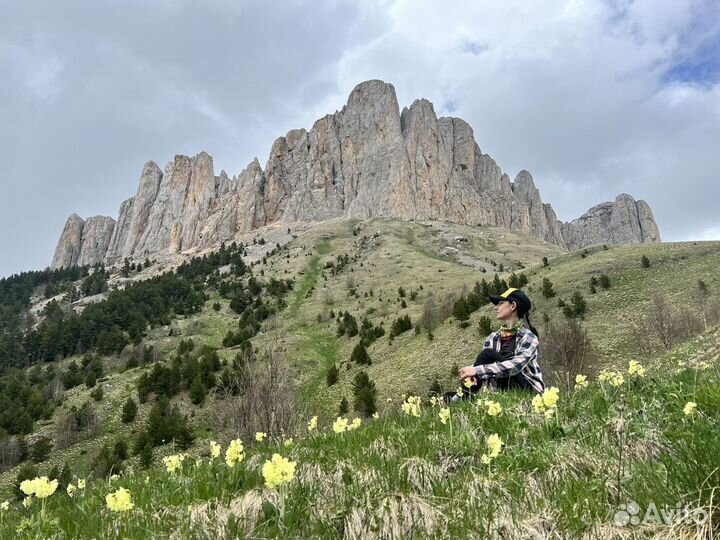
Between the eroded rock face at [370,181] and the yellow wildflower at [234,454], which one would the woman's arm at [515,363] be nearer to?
the yellow wildflower at [234,454]

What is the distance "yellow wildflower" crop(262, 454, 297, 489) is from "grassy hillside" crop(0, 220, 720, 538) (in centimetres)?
34

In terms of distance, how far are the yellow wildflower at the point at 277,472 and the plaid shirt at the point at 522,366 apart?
15.0 feet

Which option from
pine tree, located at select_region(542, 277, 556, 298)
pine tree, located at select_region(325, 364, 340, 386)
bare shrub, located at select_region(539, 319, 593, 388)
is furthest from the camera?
pine tree, located at select_region(542, 277, 556, 298)

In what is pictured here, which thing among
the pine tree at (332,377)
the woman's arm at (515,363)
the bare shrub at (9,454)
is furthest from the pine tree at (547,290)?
the bare shrub at (9,454)

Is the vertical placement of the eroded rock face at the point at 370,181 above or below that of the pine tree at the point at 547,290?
above

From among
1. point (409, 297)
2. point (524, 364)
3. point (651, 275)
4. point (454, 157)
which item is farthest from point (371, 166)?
point (524, 364)

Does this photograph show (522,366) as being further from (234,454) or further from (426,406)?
(234,454)

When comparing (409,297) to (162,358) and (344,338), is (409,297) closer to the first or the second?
(344,338)

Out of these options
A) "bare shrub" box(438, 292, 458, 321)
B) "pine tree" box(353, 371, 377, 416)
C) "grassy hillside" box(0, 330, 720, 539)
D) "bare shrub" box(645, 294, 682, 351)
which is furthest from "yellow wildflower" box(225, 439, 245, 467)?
"bare shrub" box(438, 292, 458, 321)

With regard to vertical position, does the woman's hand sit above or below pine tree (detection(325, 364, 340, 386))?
above

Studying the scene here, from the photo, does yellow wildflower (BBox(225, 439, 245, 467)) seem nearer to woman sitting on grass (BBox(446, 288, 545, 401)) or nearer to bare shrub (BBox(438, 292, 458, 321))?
woman sitting on grass (BBox(446, 288, 545, 401))

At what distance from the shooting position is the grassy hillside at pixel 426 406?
8.71 ft

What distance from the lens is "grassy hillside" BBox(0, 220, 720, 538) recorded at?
2.65 m

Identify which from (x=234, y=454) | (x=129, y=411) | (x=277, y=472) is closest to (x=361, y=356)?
(x=129, y=411)
